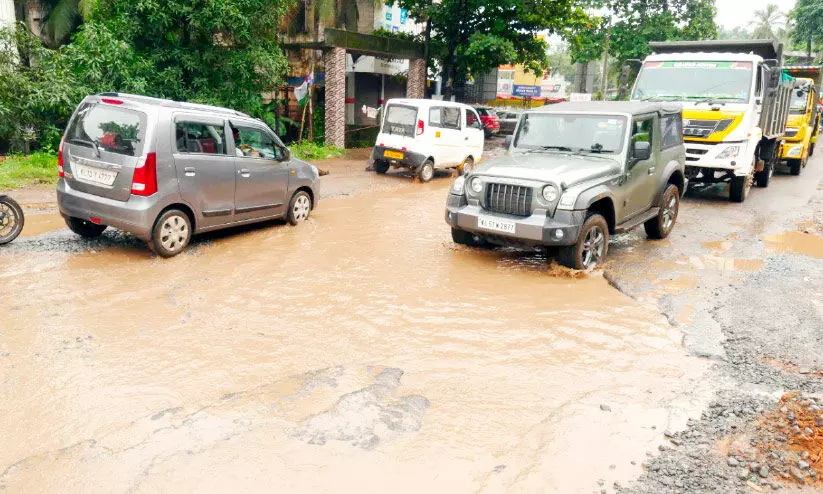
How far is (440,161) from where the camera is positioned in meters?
14.9

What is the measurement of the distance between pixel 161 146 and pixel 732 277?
6.66 m

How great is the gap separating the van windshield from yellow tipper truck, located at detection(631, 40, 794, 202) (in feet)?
15.7

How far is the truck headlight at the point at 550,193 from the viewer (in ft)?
22.2

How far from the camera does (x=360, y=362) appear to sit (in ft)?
15.9

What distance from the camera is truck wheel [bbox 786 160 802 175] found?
16.8 meters

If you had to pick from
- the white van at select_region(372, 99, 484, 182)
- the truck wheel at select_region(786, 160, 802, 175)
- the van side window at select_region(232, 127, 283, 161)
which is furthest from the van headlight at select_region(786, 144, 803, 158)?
the van side window at select_region(232, 127, 283, 161)

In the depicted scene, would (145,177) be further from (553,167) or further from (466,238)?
(553,167)

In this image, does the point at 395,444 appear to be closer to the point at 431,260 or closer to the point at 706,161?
the point at 431,260

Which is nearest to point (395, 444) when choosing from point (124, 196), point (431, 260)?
point (431, 260)

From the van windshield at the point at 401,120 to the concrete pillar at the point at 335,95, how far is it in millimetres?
4919

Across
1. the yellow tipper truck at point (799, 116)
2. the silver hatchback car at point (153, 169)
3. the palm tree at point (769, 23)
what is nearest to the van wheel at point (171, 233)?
the silver hatchback car at point (153, 169)

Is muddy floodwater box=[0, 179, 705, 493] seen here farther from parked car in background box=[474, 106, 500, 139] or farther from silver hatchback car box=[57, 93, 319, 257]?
parked car in background box=[474, 106, 500, 139]

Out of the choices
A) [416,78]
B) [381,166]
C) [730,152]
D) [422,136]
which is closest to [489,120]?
[416,78]

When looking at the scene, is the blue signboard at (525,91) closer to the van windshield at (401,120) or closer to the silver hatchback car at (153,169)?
the van windshield at (401,120)
